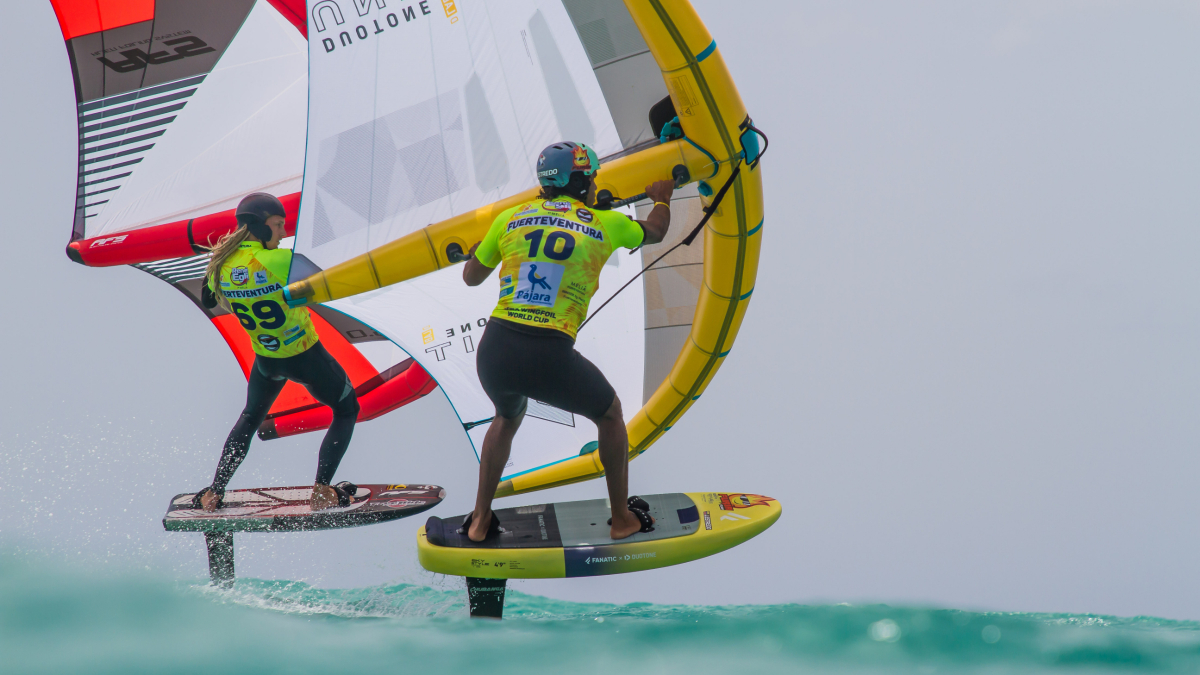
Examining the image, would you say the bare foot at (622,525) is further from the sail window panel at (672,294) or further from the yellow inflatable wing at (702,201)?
the sail window panel at (672,294)

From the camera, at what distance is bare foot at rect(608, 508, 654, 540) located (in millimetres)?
4578

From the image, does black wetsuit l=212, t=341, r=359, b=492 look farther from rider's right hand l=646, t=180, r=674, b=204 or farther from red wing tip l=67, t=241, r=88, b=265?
rider's right hand l=646, t=180, r=674, b=204

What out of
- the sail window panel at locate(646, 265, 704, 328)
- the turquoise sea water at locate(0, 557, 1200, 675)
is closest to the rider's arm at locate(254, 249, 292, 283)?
the turquoise sea water at locate(0, 557, 1200, 675)

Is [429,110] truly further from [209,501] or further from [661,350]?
[209,501]

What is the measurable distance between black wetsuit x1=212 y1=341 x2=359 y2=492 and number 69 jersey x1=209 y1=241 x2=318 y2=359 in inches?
4.0

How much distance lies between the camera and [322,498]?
5445 mm

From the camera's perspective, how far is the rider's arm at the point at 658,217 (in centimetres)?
408

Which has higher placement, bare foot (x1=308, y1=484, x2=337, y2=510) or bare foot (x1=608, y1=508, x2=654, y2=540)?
bare foot (x1=308, y1=484, x2=337, y2=510)

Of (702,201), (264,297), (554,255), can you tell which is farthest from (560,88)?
(264,297)

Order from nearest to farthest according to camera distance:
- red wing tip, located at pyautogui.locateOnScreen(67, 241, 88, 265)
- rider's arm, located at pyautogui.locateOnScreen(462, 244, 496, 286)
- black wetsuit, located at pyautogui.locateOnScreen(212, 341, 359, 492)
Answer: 1. rider's arm, located at pyautogui.locateOnScreen(462, 244, 496, 286)
2. black wetsuit, located at pyautogui.locateOnScreen(212, 341, 359, 492)
3. red wing tip, located at pyautogui.locateOnScreen(67, 241, 88, 265)

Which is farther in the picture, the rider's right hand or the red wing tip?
the red wing tip

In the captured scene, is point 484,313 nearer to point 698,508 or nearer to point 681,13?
point 698,508

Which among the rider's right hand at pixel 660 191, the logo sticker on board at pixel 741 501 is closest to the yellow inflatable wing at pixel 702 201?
the rider's right hand at pixel 660 191

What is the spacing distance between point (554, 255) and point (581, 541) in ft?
4.75
